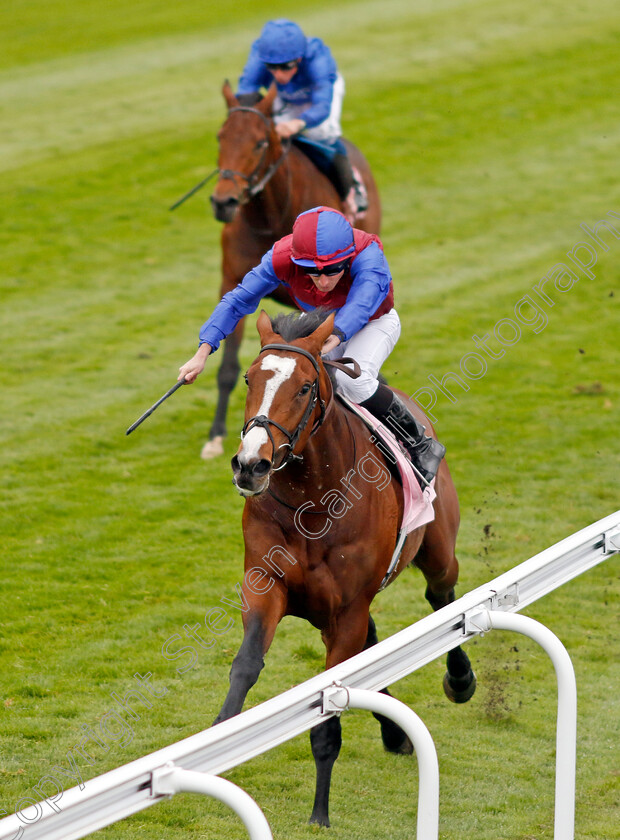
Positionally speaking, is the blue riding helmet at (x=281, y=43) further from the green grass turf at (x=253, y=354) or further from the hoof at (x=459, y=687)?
the hoof at (x=459, y=687)

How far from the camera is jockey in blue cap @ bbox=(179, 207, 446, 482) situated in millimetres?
4188

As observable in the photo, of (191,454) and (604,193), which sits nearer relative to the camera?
(191,454)

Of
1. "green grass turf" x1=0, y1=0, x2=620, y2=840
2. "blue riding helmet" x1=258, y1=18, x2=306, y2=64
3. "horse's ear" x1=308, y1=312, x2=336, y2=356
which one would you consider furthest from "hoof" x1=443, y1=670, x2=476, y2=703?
"blue riding helmet" x1=258, y1=18, x2=306, y2=64

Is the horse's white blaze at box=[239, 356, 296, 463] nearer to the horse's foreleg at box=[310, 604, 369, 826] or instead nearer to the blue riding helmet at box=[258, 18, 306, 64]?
the horse's foreleg at box=[310, 604, 369, 826]

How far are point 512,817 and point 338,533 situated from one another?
133 cm

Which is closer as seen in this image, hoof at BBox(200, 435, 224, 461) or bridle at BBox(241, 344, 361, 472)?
bridle at BBox(241, 344, 361, 472)

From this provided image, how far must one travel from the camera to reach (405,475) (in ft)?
14.8

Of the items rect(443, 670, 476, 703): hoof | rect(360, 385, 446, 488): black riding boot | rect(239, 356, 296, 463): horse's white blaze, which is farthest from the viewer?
rect(443, 670, 476, 703): hoof

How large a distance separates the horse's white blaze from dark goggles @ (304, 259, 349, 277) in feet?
2.11

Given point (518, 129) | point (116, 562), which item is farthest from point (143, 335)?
point (518, 129)

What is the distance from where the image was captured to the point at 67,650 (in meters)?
5.69

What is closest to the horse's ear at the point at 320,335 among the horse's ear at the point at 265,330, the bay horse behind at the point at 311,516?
the bay horse behind at the point at 311,516

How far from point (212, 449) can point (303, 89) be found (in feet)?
9.07

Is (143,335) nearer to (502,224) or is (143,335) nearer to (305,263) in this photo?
(502,224)
